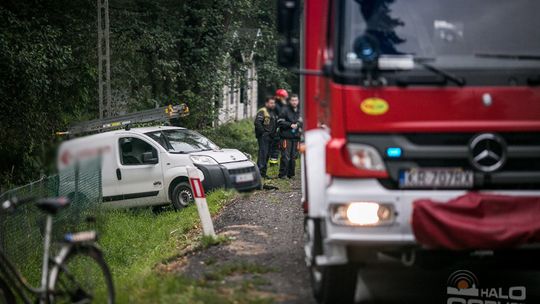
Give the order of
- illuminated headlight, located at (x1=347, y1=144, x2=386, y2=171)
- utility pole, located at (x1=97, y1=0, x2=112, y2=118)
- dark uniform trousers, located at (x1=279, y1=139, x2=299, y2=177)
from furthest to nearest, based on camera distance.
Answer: utility pole, located at (x1=97, y1=0, x2=112, y2=118) → dark uniform trousers, located at (x1=279, y1=139, x2=299, y2=177) → illuminated headlight, located at (x1=347, y1=144, x2=386, y2=171)

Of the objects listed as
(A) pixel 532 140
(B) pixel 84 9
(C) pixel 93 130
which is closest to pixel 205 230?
(A) pixel 532 140

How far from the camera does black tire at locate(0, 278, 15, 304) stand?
6.87 metres

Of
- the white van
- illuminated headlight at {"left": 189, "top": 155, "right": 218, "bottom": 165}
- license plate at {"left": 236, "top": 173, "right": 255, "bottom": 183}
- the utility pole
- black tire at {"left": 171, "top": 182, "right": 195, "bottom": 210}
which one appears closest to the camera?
license plate at {"left": 236, "top": 173, "right": 255, "bottom": 183}

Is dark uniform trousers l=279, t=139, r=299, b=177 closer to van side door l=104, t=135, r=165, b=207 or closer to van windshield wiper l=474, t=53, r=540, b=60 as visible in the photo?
van side door l=104, t=135, r=165, b=207

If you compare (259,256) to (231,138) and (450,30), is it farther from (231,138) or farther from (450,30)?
(231,138)

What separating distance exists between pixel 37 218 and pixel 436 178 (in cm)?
806

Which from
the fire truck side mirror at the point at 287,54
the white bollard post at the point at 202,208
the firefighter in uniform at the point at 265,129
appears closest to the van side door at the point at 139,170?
the firefighter in uniform at the point at 265,129

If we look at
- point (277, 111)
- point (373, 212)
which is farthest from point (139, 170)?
point (373, 212)

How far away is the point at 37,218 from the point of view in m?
13.0

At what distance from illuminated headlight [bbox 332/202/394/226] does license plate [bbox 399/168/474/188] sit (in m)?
0.22

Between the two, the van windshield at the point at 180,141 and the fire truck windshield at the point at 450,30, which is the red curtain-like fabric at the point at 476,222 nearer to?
the fire truck windshield at the point at 450,30

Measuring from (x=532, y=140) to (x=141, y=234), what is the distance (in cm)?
986

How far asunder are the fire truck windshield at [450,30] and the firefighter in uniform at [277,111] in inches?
451

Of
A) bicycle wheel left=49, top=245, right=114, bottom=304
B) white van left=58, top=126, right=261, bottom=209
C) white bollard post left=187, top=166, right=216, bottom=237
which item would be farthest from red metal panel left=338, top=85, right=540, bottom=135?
white van left=58, top=126, right=261, bottom=209
